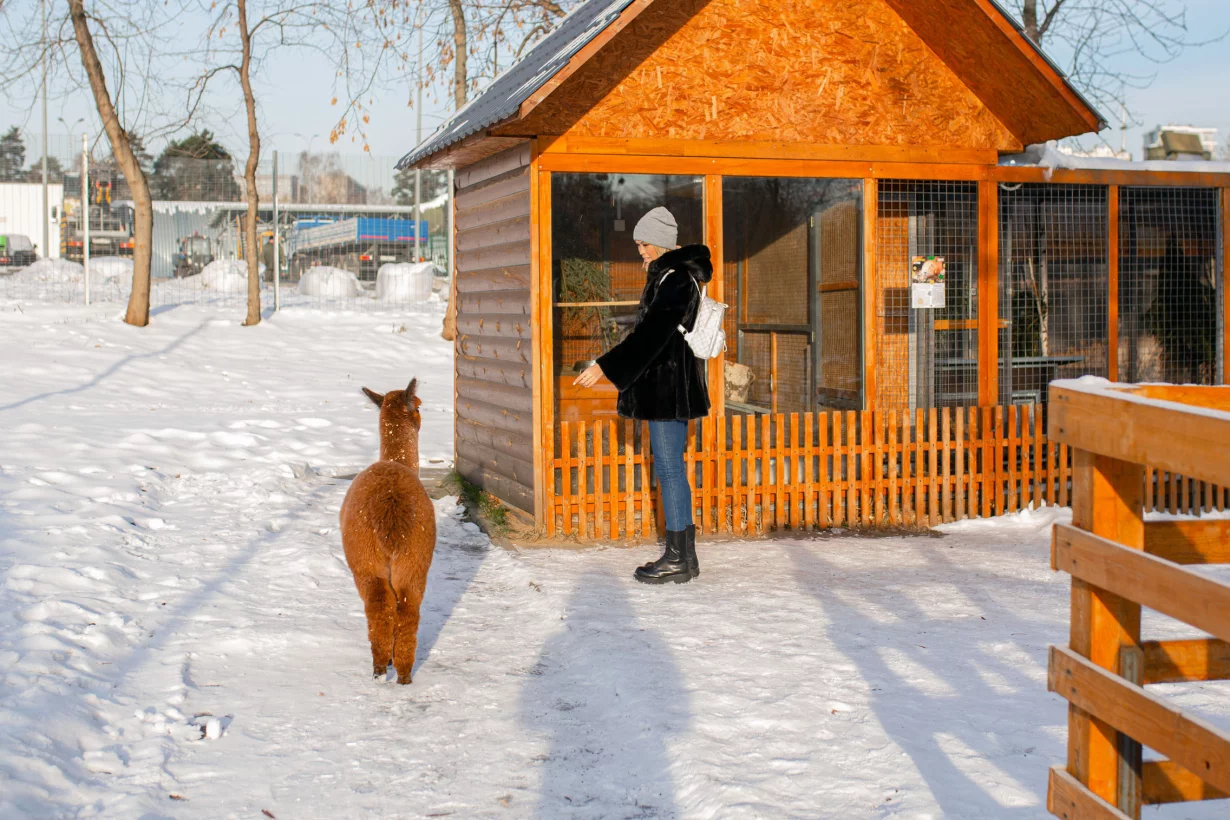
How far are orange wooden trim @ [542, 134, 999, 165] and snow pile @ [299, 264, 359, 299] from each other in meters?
19.2

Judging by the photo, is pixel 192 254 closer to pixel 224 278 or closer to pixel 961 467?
pixel 224 278

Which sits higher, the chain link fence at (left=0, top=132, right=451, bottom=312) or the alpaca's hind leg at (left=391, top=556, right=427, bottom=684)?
the chain link fence at (left=0, top=132, right=451, bottom=312)

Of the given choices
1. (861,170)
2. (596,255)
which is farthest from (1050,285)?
(596,255)

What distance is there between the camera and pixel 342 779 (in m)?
4.01

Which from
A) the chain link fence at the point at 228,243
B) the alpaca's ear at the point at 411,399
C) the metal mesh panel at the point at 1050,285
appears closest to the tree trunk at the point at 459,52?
the chain link fence at the point at 228,243

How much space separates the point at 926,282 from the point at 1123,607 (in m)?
6.79

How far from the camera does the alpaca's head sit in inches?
219

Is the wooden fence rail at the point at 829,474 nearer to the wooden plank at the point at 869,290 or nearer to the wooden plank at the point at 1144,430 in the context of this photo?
the wooden plank at the point at 869,290

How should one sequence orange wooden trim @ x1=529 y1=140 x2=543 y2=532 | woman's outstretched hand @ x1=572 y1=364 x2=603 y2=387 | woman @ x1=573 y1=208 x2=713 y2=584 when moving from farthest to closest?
orange wooden trim @ x1=529 y1=140 x2=543 y2=532, woman @ x1=573 y1=208 x2=713 y2=584, woman's outstretched hand @ x1=572 y1=364 x2=603 y2=387

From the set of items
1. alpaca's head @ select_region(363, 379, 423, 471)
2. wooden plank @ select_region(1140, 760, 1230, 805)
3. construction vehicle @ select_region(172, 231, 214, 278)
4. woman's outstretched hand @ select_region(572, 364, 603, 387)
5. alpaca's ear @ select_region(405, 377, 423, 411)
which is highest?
construction vehicle @ select_region(172, 231, 214, 278)

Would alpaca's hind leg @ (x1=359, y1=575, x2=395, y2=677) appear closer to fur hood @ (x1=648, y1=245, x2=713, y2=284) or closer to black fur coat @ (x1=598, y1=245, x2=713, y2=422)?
black fur coat @ (x1=598, y1=245, x2=713, y2=422)

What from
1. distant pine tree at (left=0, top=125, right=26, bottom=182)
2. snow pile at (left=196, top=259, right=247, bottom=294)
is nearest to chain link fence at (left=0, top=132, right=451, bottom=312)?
snow pile at (left=196, top=259, right=247, bottom=294)

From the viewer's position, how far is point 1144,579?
96.6 inches

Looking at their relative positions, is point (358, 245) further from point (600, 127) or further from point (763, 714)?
point (763, 714)
